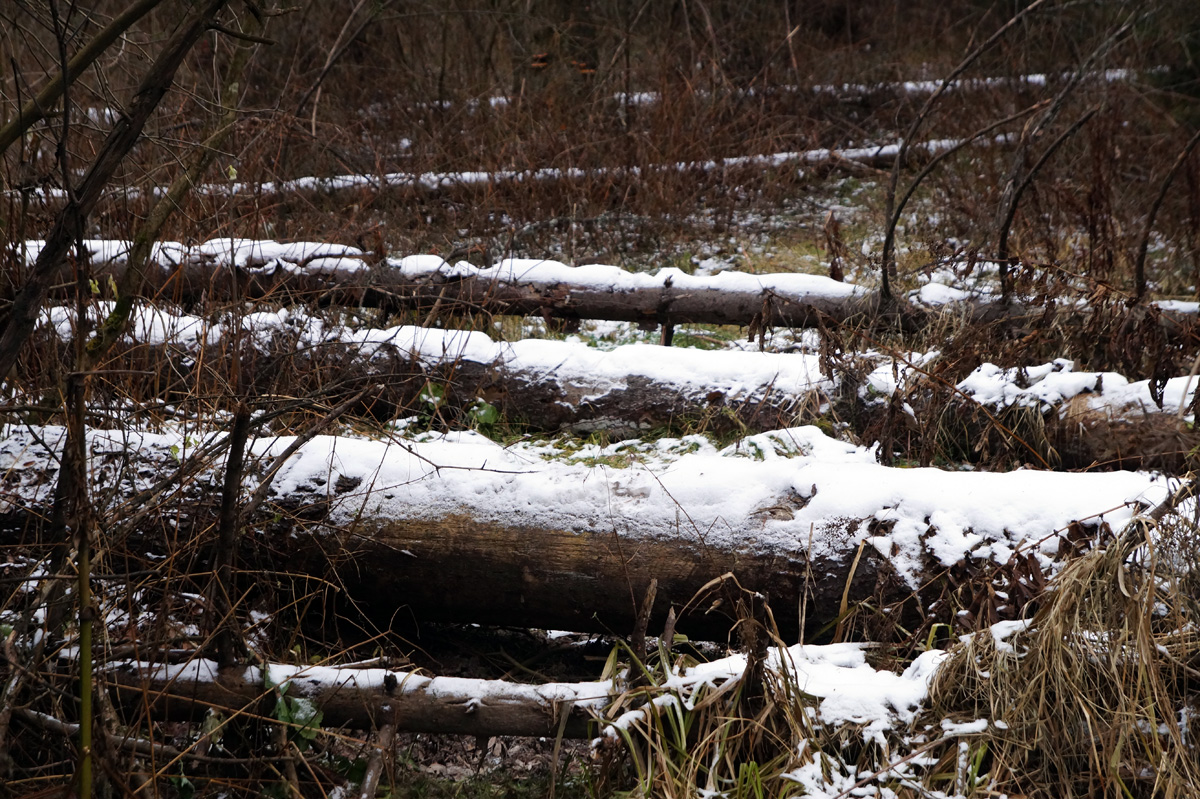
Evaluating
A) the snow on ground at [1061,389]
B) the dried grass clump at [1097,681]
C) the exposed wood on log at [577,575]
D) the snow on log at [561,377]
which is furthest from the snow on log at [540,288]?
the dried grass clump at [1097,681]

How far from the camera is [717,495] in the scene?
9.52 ft

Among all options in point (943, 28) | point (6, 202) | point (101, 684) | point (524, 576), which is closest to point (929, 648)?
point (524, 576)

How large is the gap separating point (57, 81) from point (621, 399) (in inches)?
112

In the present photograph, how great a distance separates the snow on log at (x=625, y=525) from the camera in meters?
2.71

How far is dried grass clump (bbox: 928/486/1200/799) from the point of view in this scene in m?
2.16

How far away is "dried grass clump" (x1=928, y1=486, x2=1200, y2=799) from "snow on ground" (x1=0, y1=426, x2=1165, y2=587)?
0.25 meters

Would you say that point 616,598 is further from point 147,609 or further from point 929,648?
point 147,609

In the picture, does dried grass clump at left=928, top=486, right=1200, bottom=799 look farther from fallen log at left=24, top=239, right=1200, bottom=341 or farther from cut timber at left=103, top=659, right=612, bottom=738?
fallen log at left=24, top=239, right=1200, bottom=341

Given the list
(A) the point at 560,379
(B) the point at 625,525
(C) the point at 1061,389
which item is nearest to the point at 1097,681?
(B) the point at 625,525

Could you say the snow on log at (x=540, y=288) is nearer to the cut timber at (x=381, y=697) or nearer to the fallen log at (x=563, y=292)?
the fallen log at (x=563, y=292)

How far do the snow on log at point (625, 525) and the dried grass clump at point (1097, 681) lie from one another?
0.28 meters

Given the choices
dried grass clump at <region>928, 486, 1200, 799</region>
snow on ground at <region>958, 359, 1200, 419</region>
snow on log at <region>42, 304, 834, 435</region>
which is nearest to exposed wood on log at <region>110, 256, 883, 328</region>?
snow on log at <region>42, 304, 834, 435</region>

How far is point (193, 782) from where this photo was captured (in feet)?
7.86

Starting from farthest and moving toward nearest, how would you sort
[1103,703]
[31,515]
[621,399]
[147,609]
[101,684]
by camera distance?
[621,399] → [31,515] → [147,609] → [1103,703] → [101,684]
